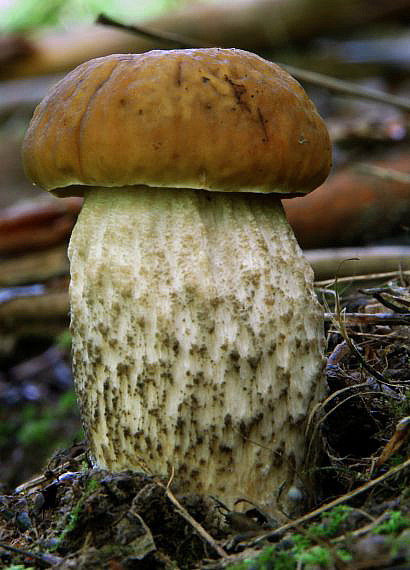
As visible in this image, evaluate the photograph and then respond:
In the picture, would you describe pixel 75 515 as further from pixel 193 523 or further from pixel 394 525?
pixel 394 525

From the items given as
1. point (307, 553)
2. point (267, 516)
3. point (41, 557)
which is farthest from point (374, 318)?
point (41, 557)

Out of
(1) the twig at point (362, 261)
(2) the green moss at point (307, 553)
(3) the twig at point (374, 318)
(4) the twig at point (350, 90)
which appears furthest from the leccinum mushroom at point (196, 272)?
(1) the twig at point (362, 261)

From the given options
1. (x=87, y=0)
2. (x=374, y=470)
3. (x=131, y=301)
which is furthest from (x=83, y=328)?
(x=87, y=0)

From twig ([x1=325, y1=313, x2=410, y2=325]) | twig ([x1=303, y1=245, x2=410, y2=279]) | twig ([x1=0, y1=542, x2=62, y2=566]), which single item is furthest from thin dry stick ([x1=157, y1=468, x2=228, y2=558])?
twig ([x1=303, y1=245, x2=410, y2=279])

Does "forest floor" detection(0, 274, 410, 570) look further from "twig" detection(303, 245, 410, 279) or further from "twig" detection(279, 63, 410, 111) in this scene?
"twig" detection(303, 245, 410, 279)

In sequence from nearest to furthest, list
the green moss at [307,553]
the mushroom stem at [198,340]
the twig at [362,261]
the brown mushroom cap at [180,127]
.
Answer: the green moss at [307,553]
the brown mushroom cap at [180,127]
the mushroom stem at [198,340]
the twig at [362,261]

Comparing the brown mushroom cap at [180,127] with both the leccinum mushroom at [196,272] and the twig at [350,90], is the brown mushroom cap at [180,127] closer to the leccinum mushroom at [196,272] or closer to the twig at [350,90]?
the leccinum mushroom at [196,272]

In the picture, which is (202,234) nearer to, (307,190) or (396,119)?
(307,190)
